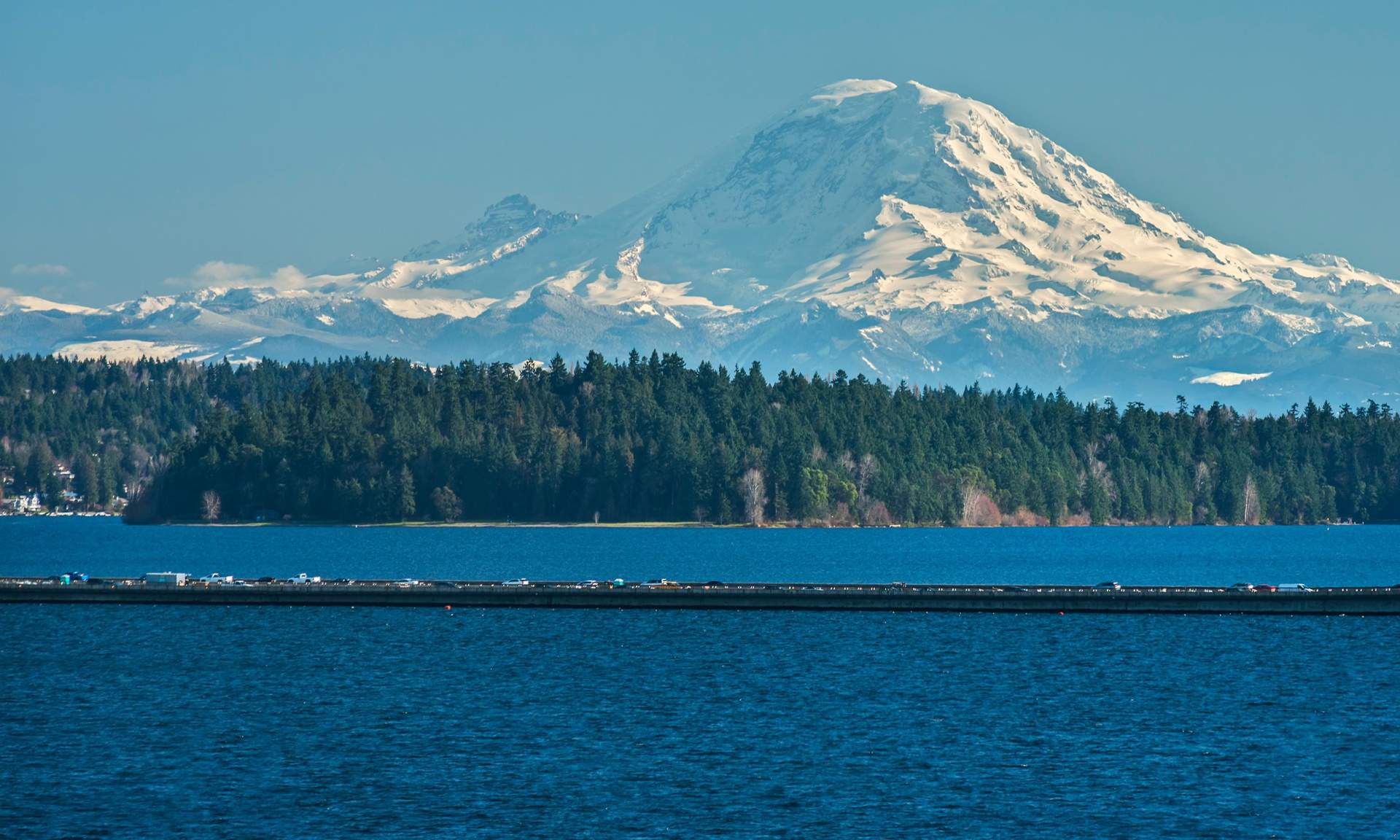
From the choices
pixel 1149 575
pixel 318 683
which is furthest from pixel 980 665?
pixel 1149 575

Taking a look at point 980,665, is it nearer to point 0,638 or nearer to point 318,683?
point 318,683

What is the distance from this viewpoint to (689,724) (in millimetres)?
78750

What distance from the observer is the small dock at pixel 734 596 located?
11600 cm

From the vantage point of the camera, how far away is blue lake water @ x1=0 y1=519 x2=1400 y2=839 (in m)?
62.4

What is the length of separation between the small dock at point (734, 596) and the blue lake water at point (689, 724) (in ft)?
3.54

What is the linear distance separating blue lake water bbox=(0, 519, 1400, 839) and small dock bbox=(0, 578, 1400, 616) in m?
1.08

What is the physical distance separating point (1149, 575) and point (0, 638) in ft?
302

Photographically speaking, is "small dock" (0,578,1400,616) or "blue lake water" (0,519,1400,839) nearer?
"blue lake water" (0,519,1400,839)

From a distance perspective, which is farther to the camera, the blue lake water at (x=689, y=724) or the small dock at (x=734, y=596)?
the small dock at (x=734, y=596)

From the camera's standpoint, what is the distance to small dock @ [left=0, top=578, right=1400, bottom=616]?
116000 mm

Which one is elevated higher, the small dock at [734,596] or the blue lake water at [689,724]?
the small dock at [734,596]

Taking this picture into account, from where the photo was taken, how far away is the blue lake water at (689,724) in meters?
62.4

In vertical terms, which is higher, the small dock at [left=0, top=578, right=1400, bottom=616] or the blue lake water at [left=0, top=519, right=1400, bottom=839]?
the small dock at [left=0, top=578, right=1400, bottom=616]

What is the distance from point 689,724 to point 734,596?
42.0 m
